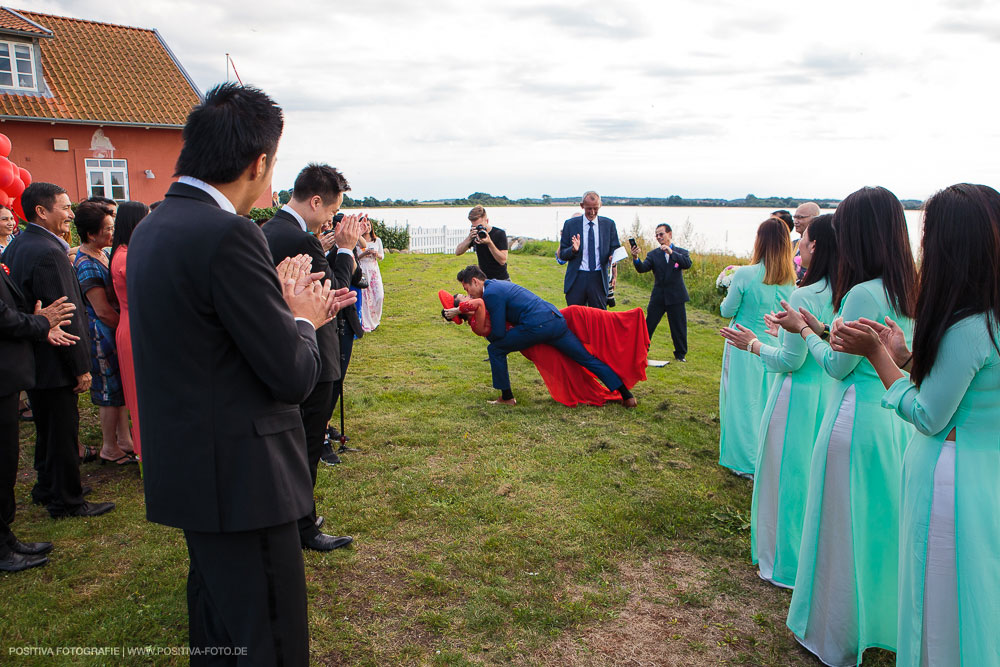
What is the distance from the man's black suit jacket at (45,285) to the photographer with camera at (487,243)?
541 cm

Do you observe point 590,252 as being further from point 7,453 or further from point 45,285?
point 7,453

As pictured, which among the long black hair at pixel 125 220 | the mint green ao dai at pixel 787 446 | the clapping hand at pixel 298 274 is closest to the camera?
the clapping hand at pixel 298 274

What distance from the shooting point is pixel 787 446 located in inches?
146

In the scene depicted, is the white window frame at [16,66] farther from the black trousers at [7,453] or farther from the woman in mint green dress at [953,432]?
the woman in mint green dress at [953,432]

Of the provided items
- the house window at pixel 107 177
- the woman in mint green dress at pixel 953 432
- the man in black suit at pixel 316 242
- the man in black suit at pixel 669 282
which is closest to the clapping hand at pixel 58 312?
the man in black suit at pixel 316 242

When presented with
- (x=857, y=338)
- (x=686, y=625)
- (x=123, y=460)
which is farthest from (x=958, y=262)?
(x=123, y=460)

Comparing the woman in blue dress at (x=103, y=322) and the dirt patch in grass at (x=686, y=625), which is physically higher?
the woman in blue dress at (x=103, y=322)

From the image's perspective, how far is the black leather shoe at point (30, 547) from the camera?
392cm

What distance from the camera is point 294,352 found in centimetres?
192

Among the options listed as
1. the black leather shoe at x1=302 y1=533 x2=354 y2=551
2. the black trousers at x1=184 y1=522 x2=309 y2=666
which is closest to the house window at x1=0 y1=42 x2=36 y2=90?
the black leather shoe at x1=302 y1=533 x2=354 y2=551

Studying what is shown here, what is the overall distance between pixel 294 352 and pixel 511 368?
24.5 ft

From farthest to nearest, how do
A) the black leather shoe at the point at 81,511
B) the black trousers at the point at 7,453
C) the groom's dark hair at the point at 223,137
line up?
the black leather shoe at the point at 81,511, the black trousers at the point at 7,453, the groom's dark hair at the point at 223,137

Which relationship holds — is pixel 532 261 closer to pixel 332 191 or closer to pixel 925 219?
pixel 332 191

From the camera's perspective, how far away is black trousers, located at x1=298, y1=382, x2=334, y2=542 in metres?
3.94
